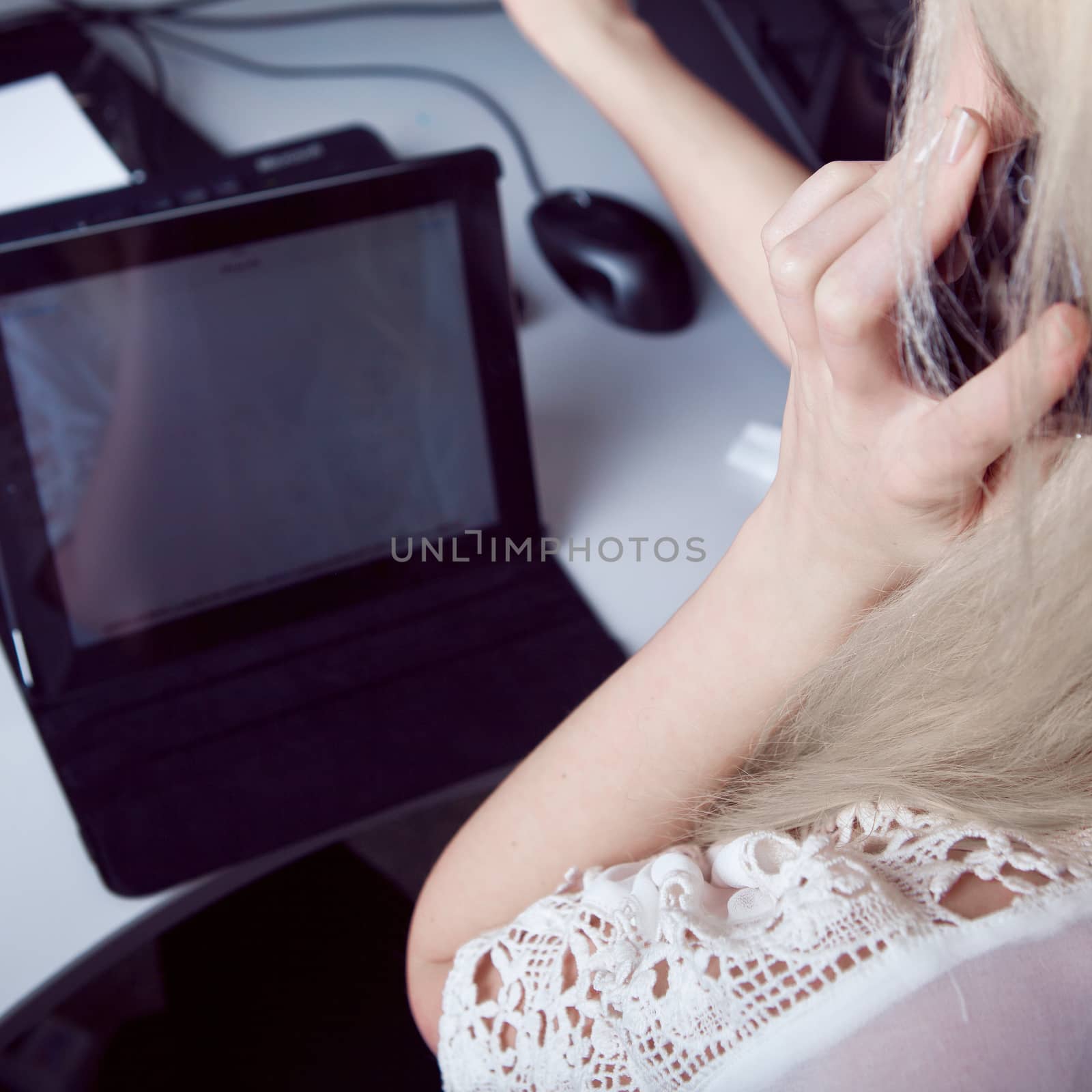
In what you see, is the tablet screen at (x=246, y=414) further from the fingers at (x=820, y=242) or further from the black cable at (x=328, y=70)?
the black cable at (x=328, y=70)

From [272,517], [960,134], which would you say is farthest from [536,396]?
[960,134]

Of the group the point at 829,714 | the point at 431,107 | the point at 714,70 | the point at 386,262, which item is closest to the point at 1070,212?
the point at 829,714

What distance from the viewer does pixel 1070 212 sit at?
0.24 m

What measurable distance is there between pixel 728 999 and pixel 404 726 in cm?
25

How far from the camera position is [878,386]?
0.27 metres

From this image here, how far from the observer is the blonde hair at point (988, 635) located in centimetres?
24

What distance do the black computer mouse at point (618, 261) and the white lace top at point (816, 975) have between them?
412 millimetres

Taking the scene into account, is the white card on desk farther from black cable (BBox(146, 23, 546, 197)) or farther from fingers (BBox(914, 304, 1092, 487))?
fingers (BBox(914, 304, 1092, 487))

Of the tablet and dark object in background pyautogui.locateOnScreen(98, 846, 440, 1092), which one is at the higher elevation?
the tablet

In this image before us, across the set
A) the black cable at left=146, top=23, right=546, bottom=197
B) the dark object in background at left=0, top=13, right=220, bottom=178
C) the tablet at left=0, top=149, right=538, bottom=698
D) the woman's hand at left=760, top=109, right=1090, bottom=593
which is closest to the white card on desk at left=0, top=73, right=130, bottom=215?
the dark object in background at left=0, top=13, right=220, bottom=178

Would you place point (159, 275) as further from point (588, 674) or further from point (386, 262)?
point (588, 674)

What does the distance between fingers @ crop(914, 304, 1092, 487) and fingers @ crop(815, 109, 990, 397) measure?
25mm

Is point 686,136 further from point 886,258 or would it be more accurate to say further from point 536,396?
point 886,258

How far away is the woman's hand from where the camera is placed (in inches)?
9.7
